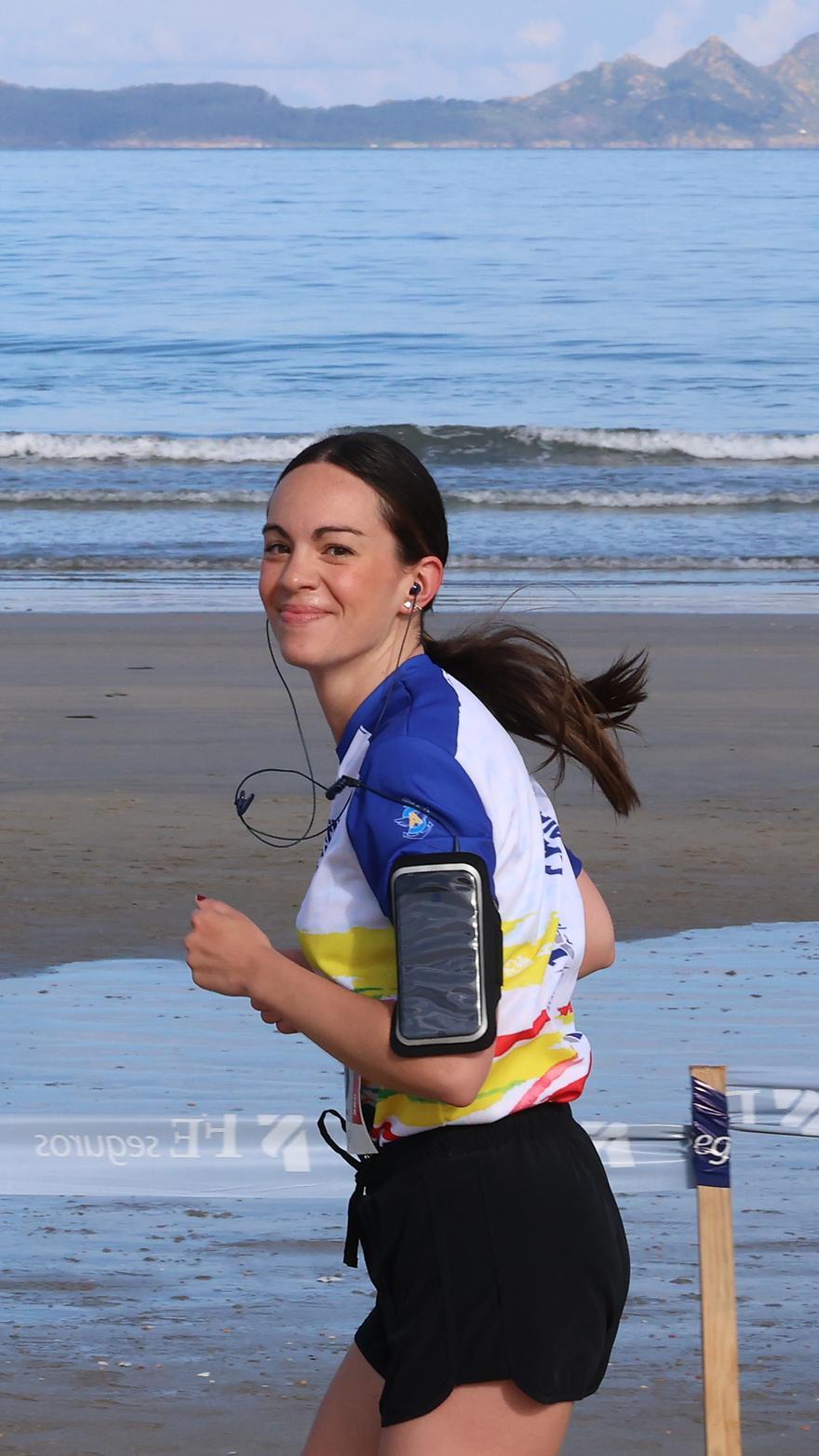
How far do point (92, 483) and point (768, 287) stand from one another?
2921 centimetres

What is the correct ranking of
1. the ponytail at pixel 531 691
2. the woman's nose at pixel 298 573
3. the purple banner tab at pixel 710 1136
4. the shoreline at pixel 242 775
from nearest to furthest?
the woman's nose at pixel 298 573
the ponytail at pixel 531 691
the purple banner tab at pixel 710 1136
the shoreline at pixel 242 775

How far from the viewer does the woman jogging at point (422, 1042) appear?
184cm

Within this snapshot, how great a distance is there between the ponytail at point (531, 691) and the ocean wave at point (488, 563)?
48.4ft

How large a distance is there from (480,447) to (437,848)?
25.1 m

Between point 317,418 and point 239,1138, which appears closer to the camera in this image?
point 239,1138

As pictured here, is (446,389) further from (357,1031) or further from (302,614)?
(357,1031)

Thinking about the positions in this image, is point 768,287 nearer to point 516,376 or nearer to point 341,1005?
point 516,376

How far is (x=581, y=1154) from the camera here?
6.55 feet

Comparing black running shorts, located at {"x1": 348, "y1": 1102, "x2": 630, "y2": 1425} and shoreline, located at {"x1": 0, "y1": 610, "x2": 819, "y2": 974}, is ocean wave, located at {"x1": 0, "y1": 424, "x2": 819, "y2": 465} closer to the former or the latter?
shoreline, located at {"x1": 0, "y1": 610, "x2": 819, "y2": 974}

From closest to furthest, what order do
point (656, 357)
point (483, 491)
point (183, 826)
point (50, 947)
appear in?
point (50, 947) < point (183, 826) < point (483, 491) < point (656, 357)

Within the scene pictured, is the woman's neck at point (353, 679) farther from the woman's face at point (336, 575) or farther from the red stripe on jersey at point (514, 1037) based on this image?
the red stripe on jersey at point (514, 1037)

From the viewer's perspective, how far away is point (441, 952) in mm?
1773

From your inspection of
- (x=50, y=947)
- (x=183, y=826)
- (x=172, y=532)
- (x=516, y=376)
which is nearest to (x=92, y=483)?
(x=172, y=532)

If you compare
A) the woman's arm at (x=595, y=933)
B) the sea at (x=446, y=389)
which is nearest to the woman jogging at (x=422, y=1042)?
the woman's arm at (x=595, y=933)
